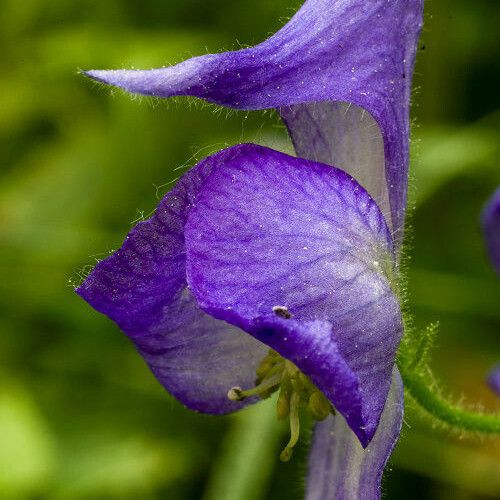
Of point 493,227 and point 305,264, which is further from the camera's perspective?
point 493,227

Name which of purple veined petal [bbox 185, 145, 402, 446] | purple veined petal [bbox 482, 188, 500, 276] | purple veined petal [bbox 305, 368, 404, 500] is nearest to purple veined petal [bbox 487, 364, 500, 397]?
purple veined petal [bbox 482, 188, 500, 276]

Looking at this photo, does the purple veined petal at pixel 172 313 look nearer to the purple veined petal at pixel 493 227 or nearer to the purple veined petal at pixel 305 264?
the purple veined petal at pixel 305 264

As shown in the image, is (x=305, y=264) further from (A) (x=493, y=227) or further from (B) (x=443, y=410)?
(A) (x=493, y=227)

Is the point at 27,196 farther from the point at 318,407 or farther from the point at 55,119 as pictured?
the point at 318,407

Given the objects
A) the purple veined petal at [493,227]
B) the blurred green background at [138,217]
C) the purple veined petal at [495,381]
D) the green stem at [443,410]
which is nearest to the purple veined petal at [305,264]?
the green stem at [443,410]

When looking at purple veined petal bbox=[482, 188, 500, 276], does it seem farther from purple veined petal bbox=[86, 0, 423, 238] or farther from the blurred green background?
the blurred green background

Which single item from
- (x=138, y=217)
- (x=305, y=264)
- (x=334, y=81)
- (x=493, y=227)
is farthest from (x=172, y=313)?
(x=138, y=217)
